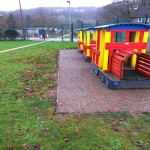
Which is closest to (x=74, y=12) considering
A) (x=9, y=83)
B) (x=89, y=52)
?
(x=89, y=52)

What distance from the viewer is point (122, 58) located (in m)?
4.92

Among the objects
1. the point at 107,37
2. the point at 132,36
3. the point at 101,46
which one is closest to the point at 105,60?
the point at 101,46

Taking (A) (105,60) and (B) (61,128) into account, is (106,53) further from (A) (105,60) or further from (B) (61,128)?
(B) (61,128)

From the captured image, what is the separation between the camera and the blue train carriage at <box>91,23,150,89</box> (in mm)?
5105

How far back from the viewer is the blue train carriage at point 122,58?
5.11 m

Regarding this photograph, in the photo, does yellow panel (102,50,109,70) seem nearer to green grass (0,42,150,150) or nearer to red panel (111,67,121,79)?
red panel (111,67,121,79)

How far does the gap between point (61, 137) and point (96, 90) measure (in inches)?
91.6

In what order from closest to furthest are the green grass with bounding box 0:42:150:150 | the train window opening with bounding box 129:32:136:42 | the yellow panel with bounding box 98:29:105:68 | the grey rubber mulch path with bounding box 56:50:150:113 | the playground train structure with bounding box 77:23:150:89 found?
the green grass with bounding box 0:42:150:150 < the grey rubber mulch path with bounding box 56:50:150:113 < the playground train structure with bounding box 77:23:150:89 < the yellow panel with bounding box 98:29:105:68 < the train window opening with bounding box 129:32:136:42

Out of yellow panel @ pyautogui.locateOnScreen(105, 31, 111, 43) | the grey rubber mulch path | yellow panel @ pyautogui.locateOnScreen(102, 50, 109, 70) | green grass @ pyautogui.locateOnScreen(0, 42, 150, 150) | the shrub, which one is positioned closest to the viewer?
green grass @ pyautogui.locateOnScreen(0, 42, 150, 150)

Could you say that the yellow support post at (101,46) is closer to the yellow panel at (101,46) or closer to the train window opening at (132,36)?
the yellow panel at (101,46)

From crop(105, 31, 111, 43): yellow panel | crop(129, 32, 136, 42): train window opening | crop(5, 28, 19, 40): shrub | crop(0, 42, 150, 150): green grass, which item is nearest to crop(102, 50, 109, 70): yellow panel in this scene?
crop(105, 31, 111, 43): yellow panel

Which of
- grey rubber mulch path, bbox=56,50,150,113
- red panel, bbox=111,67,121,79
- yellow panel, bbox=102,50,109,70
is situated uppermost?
yellow panel, bbox=102,50,109,70

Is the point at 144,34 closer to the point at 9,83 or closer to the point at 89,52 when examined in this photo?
the point at 89,52

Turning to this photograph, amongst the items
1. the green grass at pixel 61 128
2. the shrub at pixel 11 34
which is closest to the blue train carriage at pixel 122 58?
the green grass at pixel 61 128
